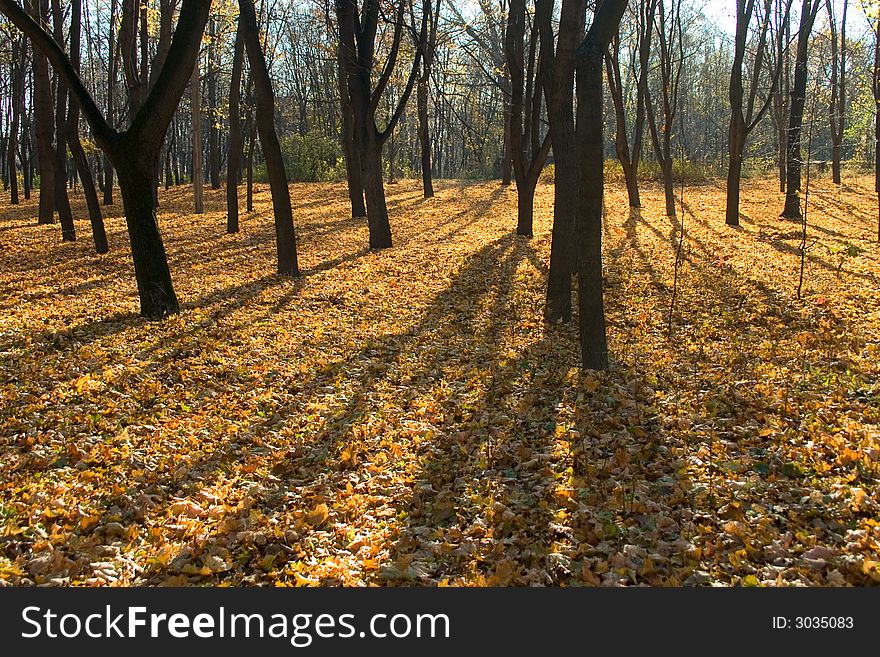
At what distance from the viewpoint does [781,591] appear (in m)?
3.33

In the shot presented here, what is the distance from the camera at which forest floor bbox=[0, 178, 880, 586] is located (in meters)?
3.84

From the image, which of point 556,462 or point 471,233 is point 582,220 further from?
point 471,233

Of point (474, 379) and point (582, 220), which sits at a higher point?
point (582, 220)

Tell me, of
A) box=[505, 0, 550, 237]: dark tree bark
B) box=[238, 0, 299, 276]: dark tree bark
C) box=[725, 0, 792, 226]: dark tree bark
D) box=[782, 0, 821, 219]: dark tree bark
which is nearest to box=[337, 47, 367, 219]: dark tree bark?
box=[505, 0, 550, 237]: dark tree bark

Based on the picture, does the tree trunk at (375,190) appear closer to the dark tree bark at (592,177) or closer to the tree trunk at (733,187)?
the dark tree bark at (592,177)

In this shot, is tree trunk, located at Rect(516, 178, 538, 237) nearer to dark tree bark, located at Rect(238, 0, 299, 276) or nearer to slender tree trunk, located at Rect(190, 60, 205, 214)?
dark tree bark, located at Rect(238, 0, 299, 276)

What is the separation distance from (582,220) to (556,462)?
2853mm

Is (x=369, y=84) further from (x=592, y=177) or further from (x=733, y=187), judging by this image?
(x=733, y=187)

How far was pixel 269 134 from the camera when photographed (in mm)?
11250

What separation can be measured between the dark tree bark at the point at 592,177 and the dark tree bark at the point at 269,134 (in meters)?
6.37

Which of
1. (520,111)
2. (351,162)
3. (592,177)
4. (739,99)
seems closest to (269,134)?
(520,111)

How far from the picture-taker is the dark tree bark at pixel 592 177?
20.4 feet

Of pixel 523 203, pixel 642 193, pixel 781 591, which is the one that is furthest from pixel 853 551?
pixel 642 193

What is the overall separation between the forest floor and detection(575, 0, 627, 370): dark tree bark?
58 centimetres
